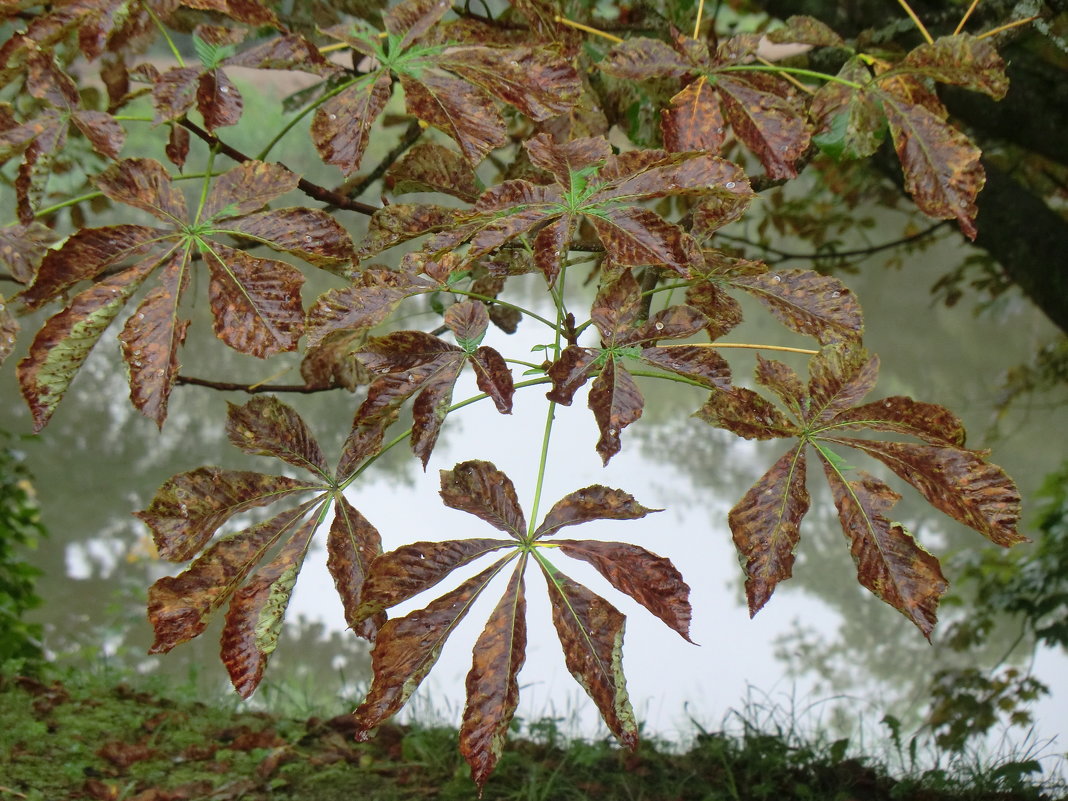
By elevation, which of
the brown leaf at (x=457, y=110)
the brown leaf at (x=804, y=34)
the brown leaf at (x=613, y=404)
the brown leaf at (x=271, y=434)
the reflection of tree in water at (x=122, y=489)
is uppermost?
the reflection of tree in water at (x=122, y=489)

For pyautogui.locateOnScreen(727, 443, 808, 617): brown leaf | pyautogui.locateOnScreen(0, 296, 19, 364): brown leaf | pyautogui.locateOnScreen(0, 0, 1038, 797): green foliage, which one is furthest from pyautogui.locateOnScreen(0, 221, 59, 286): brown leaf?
→ pyautogui.locateOnScreen(727, 443, 808, 617): brown leaf

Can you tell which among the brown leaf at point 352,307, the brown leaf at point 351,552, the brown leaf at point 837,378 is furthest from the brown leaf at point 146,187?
the brown leaf at point 837,378

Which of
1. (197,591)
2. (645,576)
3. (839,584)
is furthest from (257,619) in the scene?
(839,584)

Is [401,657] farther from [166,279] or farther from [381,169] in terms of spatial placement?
[381,169]

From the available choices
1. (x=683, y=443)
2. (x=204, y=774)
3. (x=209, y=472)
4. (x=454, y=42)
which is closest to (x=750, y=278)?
(x=454, y=42)

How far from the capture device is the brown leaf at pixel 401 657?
551mm

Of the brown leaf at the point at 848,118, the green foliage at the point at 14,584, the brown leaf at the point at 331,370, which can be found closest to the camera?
the brown leaf at the point at 848,118

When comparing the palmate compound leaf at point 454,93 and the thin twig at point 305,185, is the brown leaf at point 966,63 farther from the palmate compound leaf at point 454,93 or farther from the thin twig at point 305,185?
the thin twig at point 305,185

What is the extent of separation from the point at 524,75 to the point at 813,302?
0.80 ft

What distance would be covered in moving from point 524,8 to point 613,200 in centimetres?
27

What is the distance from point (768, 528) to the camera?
61cm

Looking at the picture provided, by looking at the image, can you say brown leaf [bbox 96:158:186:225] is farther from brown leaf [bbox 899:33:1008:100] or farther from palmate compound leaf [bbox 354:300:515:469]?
brown leaf [bbox 899:33:1008:100]

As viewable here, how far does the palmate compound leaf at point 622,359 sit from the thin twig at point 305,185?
0.71ft

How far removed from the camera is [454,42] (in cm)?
68
